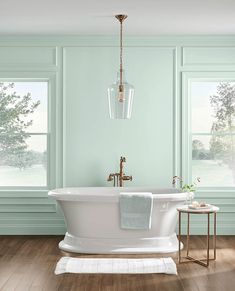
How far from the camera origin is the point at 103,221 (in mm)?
6008

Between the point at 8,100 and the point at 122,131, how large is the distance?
60.4 inches

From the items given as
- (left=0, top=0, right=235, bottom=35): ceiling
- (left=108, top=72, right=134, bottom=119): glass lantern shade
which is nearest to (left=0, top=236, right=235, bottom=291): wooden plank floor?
(left=108, top=72, right=134, bottom=119): glass lantern shade

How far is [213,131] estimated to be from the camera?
7359 mm

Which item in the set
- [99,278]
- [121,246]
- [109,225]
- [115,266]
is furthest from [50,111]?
[99,278]

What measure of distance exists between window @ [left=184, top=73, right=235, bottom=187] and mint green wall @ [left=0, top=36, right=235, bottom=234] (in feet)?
0.82

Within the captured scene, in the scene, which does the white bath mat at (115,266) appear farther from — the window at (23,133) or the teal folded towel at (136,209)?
the window at (23,133)

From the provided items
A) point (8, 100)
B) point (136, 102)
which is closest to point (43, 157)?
point (8, 100)

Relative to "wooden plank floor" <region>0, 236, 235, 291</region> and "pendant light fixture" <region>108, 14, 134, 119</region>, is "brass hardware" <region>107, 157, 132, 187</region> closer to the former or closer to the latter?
"pendant light fixture" <region>108, 14, 134, 119</region>

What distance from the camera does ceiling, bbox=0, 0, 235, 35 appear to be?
5.38m

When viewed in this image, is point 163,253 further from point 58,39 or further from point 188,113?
point 58,39

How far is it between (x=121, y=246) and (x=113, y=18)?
8.01 ft

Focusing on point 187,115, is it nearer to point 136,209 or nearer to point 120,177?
point 120,177

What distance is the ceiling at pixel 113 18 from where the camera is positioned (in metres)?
5.38

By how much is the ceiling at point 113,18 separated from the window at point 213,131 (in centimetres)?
81
